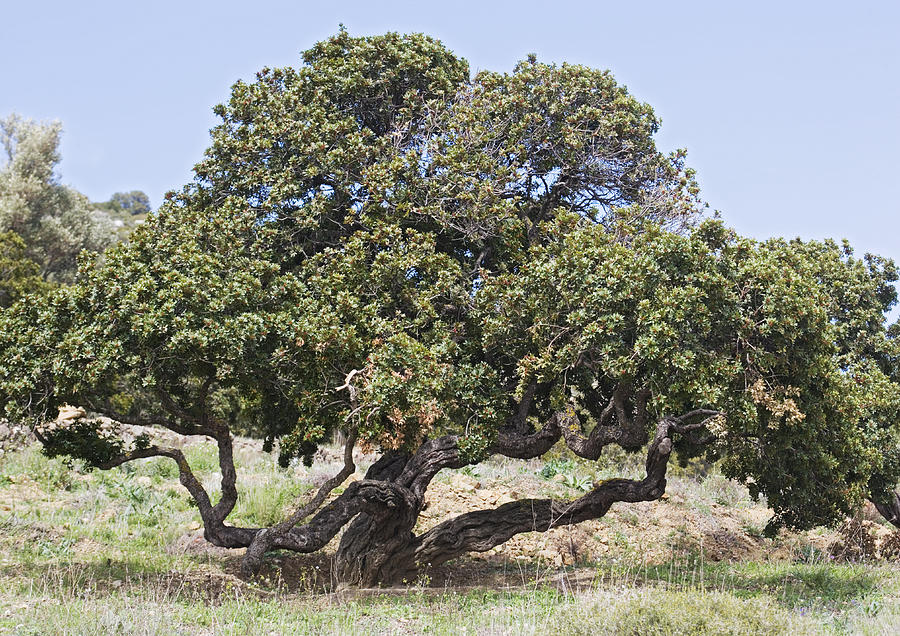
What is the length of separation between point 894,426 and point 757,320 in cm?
662

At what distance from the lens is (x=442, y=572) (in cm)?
1450

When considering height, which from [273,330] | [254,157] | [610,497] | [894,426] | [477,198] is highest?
[254,157]

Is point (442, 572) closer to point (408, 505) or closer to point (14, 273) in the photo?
point (408, 505)

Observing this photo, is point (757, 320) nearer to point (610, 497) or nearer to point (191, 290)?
point (610, 497)

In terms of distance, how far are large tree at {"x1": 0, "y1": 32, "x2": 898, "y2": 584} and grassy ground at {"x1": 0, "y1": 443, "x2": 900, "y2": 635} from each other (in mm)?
1298

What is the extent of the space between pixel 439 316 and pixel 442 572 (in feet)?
17.3

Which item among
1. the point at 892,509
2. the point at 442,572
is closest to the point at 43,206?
the point at 442,572

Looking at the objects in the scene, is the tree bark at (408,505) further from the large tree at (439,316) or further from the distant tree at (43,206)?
the distant tree at (43,206)

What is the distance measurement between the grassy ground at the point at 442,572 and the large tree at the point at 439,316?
4.26 feet

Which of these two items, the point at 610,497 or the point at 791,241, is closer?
the point at 610,497

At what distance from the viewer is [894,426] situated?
1498 cm

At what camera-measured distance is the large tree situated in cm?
1045

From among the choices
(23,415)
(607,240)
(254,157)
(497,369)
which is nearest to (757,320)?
(607,240)

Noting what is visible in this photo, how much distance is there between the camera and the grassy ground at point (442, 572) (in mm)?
8297
